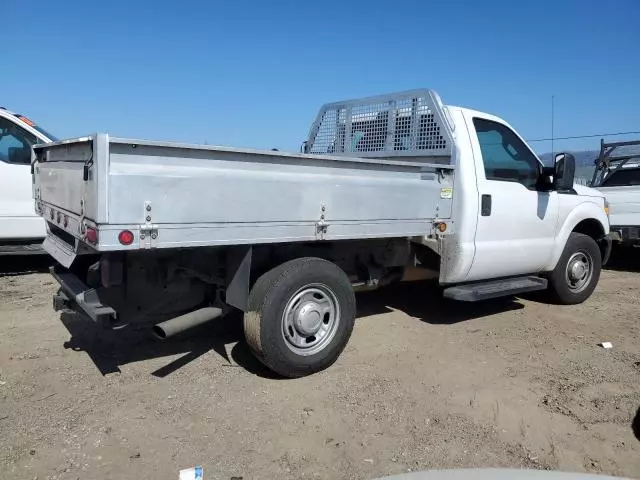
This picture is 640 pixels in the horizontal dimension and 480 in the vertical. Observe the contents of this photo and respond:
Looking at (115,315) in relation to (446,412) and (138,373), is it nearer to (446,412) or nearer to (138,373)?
(138,373)

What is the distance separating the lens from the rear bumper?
3721mm

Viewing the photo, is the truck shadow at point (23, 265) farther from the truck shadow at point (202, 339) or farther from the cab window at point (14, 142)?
the truck shadow at point (202, 339)

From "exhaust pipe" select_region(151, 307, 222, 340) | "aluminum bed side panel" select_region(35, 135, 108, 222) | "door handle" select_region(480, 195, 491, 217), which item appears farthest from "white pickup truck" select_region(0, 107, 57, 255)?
"door handle" select_region(480, 195, 491, 217)

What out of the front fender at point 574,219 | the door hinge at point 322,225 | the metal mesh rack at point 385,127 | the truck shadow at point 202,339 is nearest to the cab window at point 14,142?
the truck shadow at point 202,339

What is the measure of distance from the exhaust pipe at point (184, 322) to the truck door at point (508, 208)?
2596mm

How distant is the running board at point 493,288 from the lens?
17.2 feet

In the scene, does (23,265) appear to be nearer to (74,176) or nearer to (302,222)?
(74,176)

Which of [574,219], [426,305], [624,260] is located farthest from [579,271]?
[624,260]

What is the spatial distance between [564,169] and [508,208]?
77 cm

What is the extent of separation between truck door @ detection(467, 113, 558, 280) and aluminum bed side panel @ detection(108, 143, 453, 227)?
29.9 inches

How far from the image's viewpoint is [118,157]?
322cm

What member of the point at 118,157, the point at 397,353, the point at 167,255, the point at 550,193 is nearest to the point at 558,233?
the point at 550,193

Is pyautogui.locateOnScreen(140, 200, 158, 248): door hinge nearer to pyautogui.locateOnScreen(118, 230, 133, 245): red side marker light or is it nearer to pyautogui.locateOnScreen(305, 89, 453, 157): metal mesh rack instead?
pyautogui.locateOnScreen(118, 230, 133, 245): red side marker light

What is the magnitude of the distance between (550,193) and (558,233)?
501 millimetres
